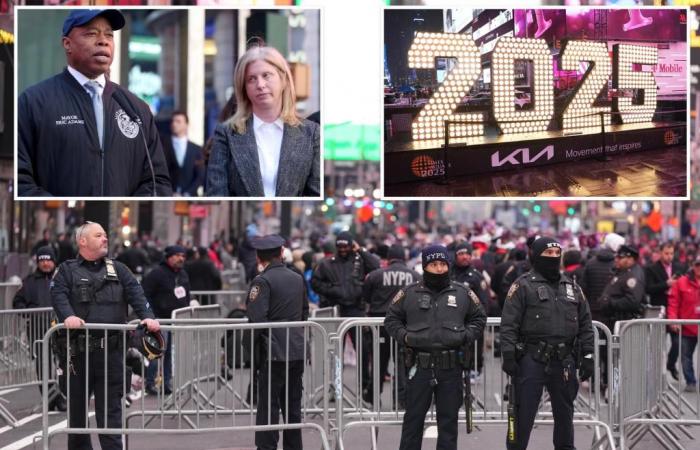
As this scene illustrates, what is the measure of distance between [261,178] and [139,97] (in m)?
1.40

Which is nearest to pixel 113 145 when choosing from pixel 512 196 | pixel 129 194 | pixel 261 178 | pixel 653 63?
pixel 129 194

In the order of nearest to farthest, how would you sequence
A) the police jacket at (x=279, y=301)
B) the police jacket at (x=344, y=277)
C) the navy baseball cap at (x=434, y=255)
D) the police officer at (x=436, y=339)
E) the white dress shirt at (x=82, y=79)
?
1. the police officer at (x=436, y=339)
2. the navy baseball cap at (x=434, y=255)
3. the police jacket at (x=279, y=301)
4. the white dress shirt at (x=82, y=79)
5. the police jacket at (x=344, y=277)

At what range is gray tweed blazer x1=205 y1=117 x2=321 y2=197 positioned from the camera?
41.5 feet

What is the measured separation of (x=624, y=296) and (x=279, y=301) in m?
6.03

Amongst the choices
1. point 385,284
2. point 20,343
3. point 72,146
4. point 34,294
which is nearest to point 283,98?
point 72,146

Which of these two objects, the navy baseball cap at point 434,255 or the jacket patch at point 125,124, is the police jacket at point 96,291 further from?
the navy baseball cap at point 434,255

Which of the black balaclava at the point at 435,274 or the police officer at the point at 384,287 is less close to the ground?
the black balaclava at the point at 435,274

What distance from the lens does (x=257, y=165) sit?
41.5ft

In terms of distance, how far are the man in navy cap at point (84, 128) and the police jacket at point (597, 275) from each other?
22.6 feet

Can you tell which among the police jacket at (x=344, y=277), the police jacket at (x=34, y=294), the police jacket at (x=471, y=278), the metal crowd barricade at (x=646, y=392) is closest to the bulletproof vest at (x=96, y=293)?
the metal crowd barricade at (x=646, y=392)

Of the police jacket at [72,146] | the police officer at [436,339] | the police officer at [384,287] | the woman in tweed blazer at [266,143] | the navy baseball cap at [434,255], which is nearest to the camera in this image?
the police officer at [436,339]

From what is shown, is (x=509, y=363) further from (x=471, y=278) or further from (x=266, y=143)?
(x=471, y=278)

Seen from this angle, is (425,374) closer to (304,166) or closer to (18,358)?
(304,166)

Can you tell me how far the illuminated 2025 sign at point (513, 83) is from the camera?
12.5m
